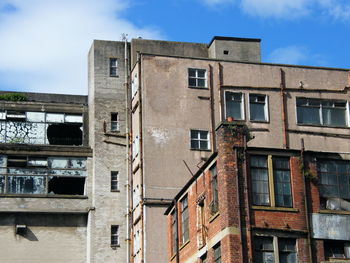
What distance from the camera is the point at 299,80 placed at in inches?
2290

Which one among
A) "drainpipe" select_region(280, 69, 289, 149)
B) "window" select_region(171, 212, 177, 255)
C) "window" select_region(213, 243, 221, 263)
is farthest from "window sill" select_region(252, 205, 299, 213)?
"drainpipe" select_region(280, 69, 289, 149)

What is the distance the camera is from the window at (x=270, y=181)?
126ft

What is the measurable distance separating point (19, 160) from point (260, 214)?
24844mm

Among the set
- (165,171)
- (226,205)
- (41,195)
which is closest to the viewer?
(226,205)

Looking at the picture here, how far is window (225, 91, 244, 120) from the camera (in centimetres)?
5644

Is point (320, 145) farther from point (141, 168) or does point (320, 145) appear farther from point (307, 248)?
point (307, 248)

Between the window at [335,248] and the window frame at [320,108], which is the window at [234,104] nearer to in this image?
the window frame at [320,108]

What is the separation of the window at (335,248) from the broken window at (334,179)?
158 centimetres

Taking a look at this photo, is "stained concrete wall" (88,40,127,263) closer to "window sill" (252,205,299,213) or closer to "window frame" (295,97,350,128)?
"window frame" (295,97,350,128)

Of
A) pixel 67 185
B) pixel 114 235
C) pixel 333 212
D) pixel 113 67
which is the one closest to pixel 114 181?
pixel 67 185

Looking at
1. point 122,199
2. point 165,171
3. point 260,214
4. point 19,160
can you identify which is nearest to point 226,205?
point 260,214

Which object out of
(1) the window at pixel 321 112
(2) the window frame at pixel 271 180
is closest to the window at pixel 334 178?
(2) the window frame at pixel 271 180

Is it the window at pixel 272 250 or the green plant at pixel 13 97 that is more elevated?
the green plant at pixel 13 97

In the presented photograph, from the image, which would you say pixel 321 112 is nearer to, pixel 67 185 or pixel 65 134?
pixel 67 185
